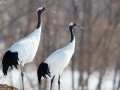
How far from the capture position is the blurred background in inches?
1117

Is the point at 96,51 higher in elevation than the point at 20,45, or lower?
lower

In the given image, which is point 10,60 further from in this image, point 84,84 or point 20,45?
point 84,84

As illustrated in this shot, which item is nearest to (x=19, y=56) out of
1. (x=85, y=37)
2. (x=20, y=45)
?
(x=20, y=45)

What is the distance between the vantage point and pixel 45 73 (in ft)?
44.7

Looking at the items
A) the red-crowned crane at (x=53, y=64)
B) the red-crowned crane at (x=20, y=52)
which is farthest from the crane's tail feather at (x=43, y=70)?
the red-crowned crane at (x=20, y=52)

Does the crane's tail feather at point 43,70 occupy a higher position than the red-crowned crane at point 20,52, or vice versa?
the red-crowned crane at point 20,52

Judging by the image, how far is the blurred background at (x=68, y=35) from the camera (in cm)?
2836

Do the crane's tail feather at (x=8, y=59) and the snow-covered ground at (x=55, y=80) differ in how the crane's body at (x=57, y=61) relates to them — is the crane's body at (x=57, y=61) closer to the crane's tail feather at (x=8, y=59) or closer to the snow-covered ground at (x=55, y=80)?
the crane's tail feather at (x=8, y=59)

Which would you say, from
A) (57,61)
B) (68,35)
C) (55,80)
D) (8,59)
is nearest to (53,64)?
(57,61)

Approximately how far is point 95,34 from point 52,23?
3.85 m

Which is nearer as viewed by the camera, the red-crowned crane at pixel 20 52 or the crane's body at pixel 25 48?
the red-crowned crane at pixel 20 52

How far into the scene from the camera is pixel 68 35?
31375 mm

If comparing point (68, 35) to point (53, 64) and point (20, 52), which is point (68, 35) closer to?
point (53, 64)

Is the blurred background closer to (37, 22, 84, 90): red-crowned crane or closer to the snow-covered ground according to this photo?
the snow-covered ground
